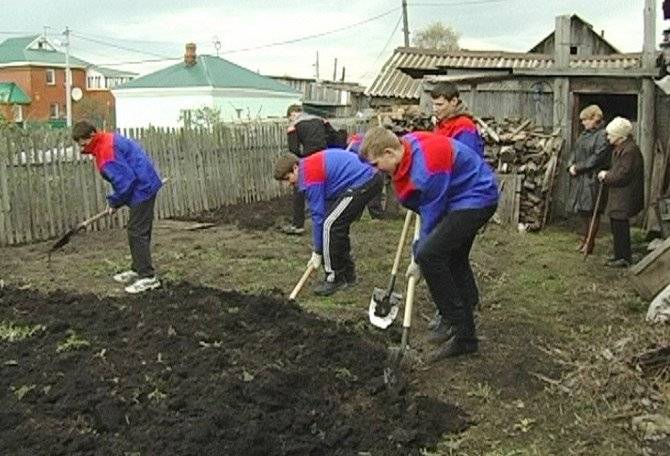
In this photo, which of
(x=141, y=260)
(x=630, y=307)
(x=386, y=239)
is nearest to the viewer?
(x=630, y=307)

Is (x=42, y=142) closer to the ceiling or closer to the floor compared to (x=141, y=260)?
closer to the ceiling

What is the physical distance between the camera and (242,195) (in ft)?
50.4

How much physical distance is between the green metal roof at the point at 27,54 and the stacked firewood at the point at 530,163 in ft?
184

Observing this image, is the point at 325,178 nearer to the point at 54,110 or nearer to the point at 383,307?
the point at 383,307

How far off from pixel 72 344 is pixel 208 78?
36330 mm

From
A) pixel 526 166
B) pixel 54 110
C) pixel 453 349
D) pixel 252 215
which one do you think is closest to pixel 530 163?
pixel 526 166

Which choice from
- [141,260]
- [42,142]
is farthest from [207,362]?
[42,142]

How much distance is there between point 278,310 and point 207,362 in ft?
4.69

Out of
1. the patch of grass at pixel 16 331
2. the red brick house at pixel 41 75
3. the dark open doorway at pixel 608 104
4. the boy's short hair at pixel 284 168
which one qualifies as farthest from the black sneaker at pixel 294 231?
the red brick house at pixel 41 75

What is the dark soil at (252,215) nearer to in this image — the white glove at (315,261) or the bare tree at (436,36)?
the white glove at (315,261)

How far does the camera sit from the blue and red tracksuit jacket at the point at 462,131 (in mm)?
7234

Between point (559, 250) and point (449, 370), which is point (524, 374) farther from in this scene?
point (559, 250)

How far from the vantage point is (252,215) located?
45.0ft

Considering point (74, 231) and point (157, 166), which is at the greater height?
point (157, 166)
